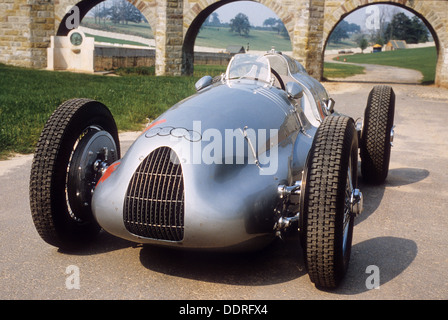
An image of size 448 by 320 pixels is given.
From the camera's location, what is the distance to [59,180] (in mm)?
3939

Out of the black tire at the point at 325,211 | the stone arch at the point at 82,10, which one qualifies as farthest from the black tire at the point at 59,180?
the stone arch at the point at 82,10

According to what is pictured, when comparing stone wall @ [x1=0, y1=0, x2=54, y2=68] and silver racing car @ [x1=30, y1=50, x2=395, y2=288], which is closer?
silver racing car @ [x1=30, y1=50, x2=395, y2=288]

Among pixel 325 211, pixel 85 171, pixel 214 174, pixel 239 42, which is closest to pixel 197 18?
pixel 85 171

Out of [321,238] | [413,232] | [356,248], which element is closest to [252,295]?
[321,238]

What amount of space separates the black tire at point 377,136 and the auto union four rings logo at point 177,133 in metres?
3.14

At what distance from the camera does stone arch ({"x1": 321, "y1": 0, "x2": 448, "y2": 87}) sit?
22.8 meters

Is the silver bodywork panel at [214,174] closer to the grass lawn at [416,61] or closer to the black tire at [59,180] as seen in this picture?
Result: the black tire at [59,180]

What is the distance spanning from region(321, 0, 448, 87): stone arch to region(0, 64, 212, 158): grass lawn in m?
8.97

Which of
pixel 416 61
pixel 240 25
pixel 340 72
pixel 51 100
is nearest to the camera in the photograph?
pixel 51 100

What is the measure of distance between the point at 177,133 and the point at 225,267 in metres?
0.97

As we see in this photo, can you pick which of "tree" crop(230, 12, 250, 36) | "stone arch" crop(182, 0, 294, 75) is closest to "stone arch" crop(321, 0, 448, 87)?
"stone arch" crop(182, 0, 294, 75)

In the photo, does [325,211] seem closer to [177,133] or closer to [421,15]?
[177,133]

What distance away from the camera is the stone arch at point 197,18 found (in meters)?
24.2

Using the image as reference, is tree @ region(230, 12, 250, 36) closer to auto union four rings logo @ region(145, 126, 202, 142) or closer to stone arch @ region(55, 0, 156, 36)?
stone arch @ region(55, 0, 156, 36)
